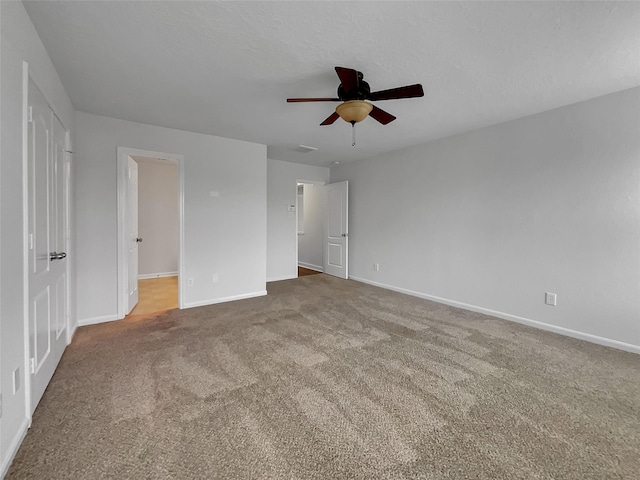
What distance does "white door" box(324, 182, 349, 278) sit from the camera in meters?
5.84

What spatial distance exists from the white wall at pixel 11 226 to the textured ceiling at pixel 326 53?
346 millimetres

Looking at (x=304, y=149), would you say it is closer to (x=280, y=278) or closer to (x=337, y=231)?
(x=337, y=231)

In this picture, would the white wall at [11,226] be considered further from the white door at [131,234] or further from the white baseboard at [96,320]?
the white door at [131,234]

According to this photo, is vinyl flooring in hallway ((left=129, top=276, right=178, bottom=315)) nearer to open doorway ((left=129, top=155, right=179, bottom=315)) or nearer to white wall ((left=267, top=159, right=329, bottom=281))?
open doorway ((left=129, top=155, right=179, bottom=315))

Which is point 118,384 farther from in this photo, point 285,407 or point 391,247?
point 391,247

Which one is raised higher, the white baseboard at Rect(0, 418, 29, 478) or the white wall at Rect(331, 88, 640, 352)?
the white wall at Rect(331, 88, 640, 352)

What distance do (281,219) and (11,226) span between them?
14.7ft

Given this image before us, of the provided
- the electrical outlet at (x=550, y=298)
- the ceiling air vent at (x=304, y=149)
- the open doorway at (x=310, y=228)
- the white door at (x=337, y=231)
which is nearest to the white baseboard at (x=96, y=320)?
the ceiling air vent at (x=304, y=149)

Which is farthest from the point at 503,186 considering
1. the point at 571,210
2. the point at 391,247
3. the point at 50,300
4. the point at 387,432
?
the point at 50,300

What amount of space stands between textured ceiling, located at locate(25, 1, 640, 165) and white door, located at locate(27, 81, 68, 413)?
2.00 feet

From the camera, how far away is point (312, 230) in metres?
7.38

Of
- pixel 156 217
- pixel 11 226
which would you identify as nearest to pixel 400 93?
pixel 11 226

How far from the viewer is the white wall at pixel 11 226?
136 cm

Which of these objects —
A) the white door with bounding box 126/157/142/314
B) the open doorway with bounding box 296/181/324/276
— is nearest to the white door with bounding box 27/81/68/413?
the white door with bounding box 126/157/142/314
